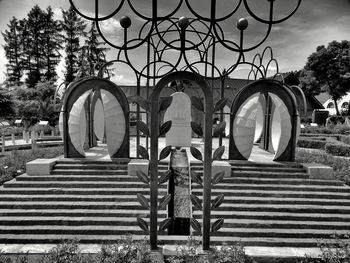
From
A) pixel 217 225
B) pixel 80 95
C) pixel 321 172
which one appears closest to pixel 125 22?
pixel 217 225

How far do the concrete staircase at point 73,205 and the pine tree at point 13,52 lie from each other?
138 feet

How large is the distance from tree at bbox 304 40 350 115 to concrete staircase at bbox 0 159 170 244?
42.1 metres

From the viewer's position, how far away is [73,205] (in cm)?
707

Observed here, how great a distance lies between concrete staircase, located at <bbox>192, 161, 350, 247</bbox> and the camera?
6.27m

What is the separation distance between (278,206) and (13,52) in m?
49.8

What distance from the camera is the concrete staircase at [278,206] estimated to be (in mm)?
6266

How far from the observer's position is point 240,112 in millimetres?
9578

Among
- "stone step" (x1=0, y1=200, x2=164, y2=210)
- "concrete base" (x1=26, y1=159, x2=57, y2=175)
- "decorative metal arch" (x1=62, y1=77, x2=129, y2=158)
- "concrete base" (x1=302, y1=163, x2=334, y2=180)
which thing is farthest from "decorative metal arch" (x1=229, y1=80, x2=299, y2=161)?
"concrete base" (x1=26, y1=159, x2=57, y2=175)

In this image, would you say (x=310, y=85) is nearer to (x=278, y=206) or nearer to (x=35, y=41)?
(x=278, y=206)

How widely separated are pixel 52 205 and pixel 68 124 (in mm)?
3556

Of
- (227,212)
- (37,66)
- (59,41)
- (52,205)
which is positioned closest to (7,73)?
(37,66)

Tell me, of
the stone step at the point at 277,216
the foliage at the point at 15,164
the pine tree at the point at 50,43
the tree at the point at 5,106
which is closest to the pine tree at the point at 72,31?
the pine tree at the point at 50,43

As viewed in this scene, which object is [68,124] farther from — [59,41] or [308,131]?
[59,41]

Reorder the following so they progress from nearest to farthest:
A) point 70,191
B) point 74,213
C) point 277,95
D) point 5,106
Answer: point 74,213, point 70,191, point 277,95, point 5,106
